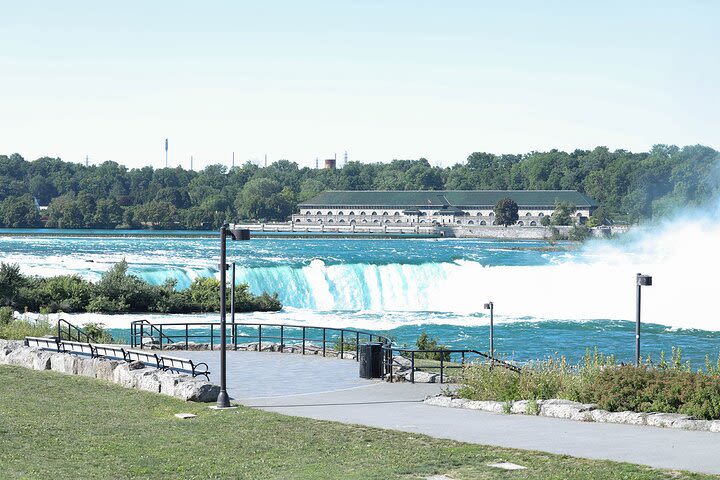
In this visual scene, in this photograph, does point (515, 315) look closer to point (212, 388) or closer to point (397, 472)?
point (212, 388)

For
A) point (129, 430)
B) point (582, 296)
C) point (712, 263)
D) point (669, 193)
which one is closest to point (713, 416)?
point (129, 430)

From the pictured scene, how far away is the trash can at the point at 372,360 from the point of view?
24969 millimetres

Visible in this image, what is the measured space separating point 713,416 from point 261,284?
49911mm

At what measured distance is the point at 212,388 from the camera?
70.6 feet

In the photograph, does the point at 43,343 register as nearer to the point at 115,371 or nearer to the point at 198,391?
the point at 115,371

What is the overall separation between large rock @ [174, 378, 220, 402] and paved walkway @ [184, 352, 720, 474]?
57 cm

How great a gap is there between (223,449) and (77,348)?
14.9 m

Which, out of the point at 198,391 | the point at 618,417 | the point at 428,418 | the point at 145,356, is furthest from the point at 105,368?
the point at 618,417

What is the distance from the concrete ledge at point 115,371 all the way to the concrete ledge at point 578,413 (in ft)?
14.2

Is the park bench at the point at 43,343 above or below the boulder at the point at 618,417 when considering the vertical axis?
below

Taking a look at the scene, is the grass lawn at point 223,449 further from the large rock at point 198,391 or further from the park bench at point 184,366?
the park bench at point 184,366

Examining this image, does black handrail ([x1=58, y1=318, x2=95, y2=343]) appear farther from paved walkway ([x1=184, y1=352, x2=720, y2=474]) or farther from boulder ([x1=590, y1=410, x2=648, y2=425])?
boulder ([x1=590, y1=410, x2=648, y2=425])

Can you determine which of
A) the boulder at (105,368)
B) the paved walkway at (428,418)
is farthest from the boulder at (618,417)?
the boulder at (105,368)

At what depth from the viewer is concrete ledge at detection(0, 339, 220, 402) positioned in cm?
2159
